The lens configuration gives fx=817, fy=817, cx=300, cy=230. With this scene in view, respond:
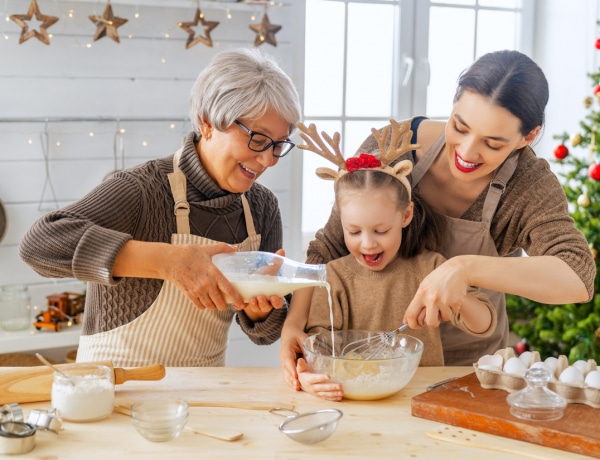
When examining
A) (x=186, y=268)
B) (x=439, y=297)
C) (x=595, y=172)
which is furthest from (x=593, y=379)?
(x=595, y=172)

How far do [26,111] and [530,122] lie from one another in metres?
2.24

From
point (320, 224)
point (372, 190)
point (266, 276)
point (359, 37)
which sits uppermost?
point (359, 37)

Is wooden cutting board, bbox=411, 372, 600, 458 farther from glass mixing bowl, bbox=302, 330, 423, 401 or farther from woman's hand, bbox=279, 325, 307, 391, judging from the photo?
woman's hand, bbox=279, 325, 307, 391

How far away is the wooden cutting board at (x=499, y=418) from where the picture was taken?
1499mm

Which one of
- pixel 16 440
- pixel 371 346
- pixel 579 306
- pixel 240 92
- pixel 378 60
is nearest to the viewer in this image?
pixel 16 440

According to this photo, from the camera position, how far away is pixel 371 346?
191cm

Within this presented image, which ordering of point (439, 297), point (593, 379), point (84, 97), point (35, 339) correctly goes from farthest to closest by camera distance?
point (84, 97), point (35, 339), point (439, 297), point (593, 379)

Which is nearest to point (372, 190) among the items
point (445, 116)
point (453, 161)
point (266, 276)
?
point (453, 161)

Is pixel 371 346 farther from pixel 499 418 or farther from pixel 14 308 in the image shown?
pixel 14 308

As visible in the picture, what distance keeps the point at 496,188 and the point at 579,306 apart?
70.0 inches

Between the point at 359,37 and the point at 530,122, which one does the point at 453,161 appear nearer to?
the point at 530,122

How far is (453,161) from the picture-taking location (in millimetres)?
2045

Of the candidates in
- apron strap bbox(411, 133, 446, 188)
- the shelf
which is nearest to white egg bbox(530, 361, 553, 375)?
apron strap bbox(411, 133, 446, 188)

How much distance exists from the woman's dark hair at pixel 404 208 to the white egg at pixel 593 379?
59 cm
